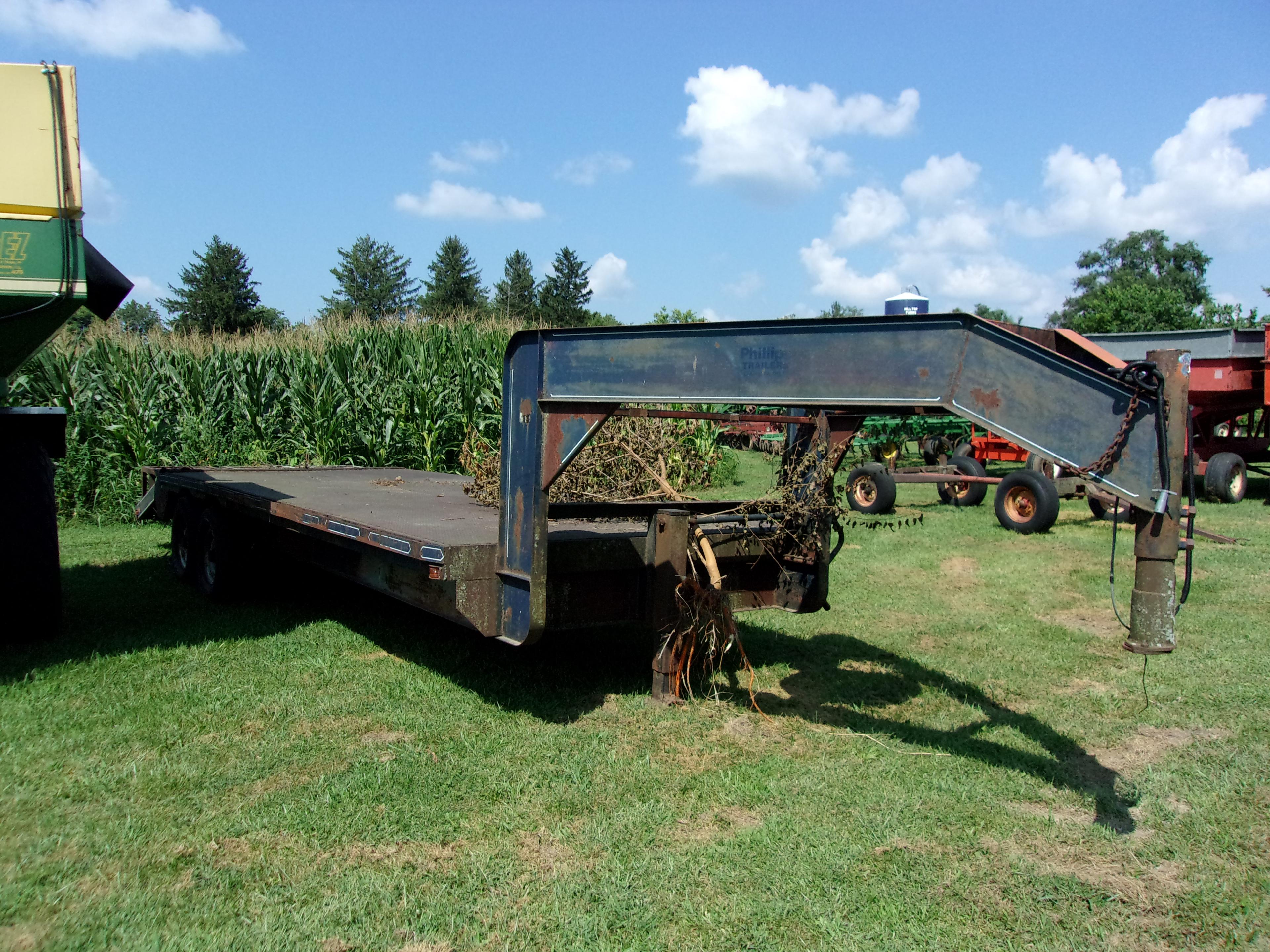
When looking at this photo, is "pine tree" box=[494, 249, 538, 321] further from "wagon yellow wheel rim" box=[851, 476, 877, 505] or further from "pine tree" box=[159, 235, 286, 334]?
"wagon yellow wheel rim" box=[851, 476, 877, 505]

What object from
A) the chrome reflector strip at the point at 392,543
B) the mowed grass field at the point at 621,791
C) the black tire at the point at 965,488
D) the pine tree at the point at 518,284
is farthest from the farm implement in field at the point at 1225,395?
the pine tree at the point at 518,284

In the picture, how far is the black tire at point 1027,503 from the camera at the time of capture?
1067cm

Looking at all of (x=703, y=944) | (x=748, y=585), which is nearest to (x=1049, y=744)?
(x=748, y=585)

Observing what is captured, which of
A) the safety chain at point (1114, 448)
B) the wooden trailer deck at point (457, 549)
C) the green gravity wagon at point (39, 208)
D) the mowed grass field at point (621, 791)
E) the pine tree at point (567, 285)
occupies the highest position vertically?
the pine tree at point (567, 285)

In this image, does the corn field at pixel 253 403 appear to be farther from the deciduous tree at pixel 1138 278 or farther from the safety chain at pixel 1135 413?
the deciduous tree at pixel 1138 278

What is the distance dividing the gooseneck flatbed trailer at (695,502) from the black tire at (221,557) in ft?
0.94

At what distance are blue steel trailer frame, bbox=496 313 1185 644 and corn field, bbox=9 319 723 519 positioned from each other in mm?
8778

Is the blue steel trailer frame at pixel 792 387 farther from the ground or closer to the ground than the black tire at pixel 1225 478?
farther from the ground

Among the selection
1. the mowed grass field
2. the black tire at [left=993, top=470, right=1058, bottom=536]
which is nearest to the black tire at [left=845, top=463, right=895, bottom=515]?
the black tire at [left=993, top=470, right=1058, bottom=536]

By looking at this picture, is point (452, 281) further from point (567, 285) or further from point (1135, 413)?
point (1135, 413)

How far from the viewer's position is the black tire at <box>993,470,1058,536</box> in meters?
10.7

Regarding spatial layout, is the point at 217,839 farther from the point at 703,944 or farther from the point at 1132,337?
the point at 1132,337

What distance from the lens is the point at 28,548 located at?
584cm

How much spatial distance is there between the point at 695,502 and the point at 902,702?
1907 millimetres
